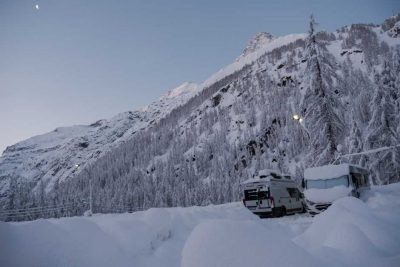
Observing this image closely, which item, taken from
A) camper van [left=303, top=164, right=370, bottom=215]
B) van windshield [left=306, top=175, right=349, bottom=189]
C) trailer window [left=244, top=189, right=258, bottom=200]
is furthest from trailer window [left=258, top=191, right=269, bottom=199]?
van windshield [left=306, top=175, right=349, bottom=189]

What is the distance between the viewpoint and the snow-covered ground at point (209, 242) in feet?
15.0

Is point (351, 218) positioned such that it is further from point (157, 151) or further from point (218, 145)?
point (157, 151)

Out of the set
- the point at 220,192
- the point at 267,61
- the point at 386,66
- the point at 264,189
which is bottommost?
the point at 220,192

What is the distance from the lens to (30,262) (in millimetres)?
7078

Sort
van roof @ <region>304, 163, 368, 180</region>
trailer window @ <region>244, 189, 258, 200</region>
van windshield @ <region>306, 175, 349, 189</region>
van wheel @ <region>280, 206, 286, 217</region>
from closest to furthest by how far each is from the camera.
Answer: van windshield @ <region>306, 175, 349, 189</region> < van roof @ <region>304, 163, 368, 180</region> < trailer window @ <region>244, 189, 258, 200</region> < van wheel @ <region>280, 206, 286, 217</region>

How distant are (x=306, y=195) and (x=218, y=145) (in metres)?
98.1

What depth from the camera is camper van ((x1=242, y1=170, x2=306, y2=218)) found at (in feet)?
73.0

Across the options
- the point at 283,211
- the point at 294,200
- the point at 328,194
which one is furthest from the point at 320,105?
the point at 328,194

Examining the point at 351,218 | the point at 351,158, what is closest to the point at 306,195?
the point at 351,218

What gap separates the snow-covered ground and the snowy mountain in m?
21.4

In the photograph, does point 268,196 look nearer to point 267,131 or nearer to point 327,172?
point 327,172

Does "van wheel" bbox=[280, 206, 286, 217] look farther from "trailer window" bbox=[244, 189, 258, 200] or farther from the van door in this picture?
"trailer window" bbox=[244, 189, 258, 200]

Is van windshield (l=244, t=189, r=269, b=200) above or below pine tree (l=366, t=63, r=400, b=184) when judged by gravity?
below

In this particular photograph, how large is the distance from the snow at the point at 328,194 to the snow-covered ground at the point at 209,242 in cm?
933
